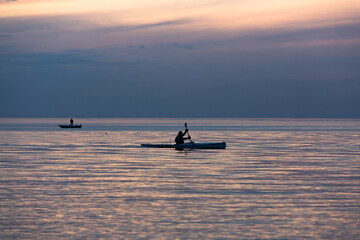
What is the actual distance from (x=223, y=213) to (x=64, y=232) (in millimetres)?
7180

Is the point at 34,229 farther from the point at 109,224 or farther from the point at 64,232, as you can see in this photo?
the point at 109,224

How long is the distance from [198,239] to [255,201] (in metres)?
8.77

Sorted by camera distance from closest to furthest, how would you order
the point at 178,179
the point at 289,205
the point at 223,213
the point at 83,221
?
the point at 83,221, the point at 223,213, the point at 289,205, the point at 178,179

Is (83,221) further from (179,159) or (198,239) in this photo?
(179,159)

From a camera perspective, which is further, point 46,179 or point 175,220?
point 46,179

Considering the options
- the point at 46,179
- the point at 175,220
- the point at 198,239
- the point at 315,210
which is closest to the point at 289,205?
the point at 315,210

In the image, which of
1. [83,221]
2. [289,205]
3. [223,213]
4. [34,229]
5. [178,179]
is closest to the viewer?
[34,229]

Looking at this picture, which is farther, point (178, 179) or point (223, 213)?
point (178, 179)

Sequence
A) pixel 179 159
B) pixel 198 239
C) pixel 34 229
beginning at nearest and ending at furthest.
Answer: pixel 198 239, pixel 34 229, pixel 179 159

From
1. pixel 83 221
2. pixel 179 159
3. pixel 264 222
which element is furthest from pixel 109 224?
pixel 179 159

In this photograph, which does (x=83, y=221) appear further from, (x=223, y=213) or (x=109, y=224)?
(x=223, y=213)

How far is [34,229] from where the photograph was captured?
2192 centimetres

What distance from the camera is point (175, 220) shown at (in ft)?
77.2

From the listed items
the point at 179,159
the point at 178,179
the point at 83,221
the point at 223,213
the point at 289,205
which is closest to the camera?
the point at 83,221
